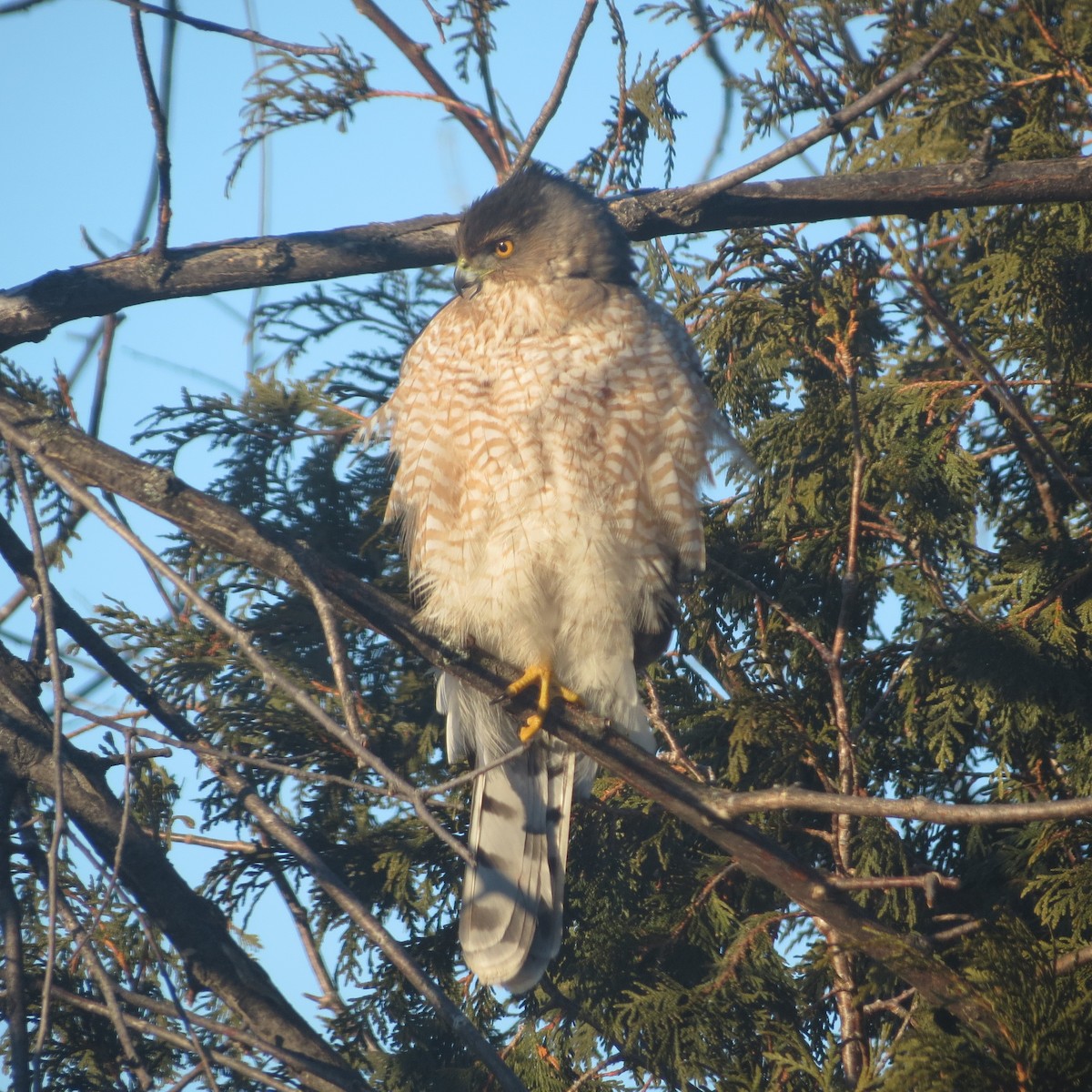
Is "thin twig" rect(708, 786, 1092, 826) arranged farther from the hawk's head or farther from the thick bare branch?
the hawk's head

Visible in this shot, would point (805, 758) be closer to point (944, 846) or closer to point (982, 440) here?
point (944, 846)

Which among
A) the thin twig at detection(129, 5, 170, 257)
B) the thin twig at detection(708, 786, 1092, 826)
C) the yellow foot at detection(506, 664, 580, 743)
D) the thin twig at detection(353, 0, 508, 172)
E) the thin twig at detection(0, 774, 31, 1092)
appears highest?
the thin twig at detection(353, 0, 508, 172)

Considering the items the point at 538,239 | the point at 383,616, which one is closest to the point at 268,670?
the point at 383,616

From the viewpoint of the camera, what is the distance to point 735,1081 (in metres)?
2.91

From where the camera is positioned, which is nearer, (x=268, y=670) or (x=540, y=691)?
(x=268, y=670)

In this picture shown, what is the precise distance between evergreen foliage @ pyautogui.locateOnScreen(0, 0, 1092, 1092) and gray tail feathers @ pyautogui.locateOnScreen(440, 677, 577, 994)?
143 mm

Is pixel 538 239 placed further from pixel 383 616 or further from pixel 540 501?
pixel 383 616

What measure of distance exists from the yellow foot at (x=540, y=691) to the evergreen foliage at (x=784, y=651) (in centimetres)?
44

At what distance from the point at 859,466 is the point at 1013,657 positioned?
721 millimetres

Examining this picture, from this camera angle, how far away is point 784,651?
382 cm

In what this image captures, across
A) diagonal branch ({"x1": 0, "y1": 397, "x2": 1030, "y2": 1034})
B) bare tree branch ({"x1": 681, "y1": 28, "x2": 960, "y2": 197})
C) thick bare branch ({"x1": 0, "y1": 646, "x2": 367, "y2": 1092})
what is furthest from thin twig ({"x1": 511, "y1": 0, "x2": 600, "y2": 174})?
thick bare branch ({"x1": 0, "y1": 646, "x2": 367, "y2": 1092})

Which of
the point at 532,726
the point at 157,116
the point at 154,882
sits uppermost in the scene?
the point at 157,116

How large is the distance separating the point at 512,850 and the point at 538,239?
2.10m

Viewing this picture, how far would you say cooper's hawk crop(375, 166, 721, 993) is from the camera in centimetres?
341
